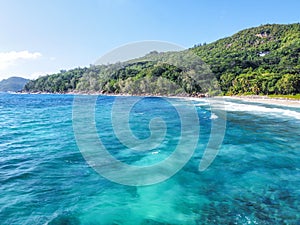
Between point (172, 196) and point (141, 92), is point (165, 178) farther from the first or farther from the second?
point (141, 92)

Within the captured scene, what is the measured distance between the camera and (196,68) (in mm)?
142250

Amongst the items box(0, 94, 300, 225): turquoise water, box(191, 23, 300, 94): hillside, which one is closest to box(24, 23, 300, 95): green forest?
box(191, 23, 300, 94): hillside

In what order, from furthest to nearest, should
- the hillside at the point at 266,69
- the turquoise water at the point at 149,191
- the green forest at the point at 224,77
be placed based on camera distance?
1. the green forest at the point at 224,77
2. the hillside at the point at 266,69
3. the turquoise water at the point at 149,191

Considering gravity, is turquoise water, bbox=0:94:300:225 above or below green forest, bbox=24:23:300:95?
below

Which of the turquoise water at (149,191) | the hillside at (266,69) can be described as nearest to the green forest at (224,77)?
the hillside at (266,69)

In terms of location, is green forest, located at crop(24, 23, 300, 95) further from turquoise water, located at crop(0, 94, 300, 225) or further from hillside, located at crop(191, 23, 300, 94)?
turquoise water, located at crop(0, 94, 300, 225)

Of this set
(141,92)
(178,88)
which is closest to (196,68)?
(178,88)

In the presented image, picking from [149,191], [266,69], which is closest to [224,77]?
[266,69]

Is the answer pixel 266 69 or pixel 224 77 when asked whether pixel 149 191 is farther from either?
pixel 266 69

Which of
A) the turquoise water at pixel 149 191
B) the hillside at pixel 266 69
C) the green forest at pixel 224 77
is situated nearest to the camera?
the turquoise water at pixel 149 191

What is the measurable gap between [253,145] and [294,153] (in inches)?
127

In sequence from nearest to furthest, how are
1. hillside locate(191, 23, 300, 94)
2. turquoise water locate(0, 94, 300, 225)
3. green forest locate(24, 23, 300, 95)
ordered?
turquoise water locate(0, 94, 300, 225), hillside locate(191, 23, 300, 94), green forest locate(24, 23, 300, 95)

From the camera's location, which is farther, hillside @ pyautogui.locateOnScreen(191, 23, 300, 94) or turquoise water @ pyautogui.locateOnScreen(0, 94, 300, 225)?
hillside @ pyautogui.locateOnScreen(191, 23, 300, 94)

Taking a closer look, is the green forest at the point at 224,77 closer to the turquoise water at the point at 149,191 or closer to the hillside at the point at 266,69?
the hillside at the point at 266,69
